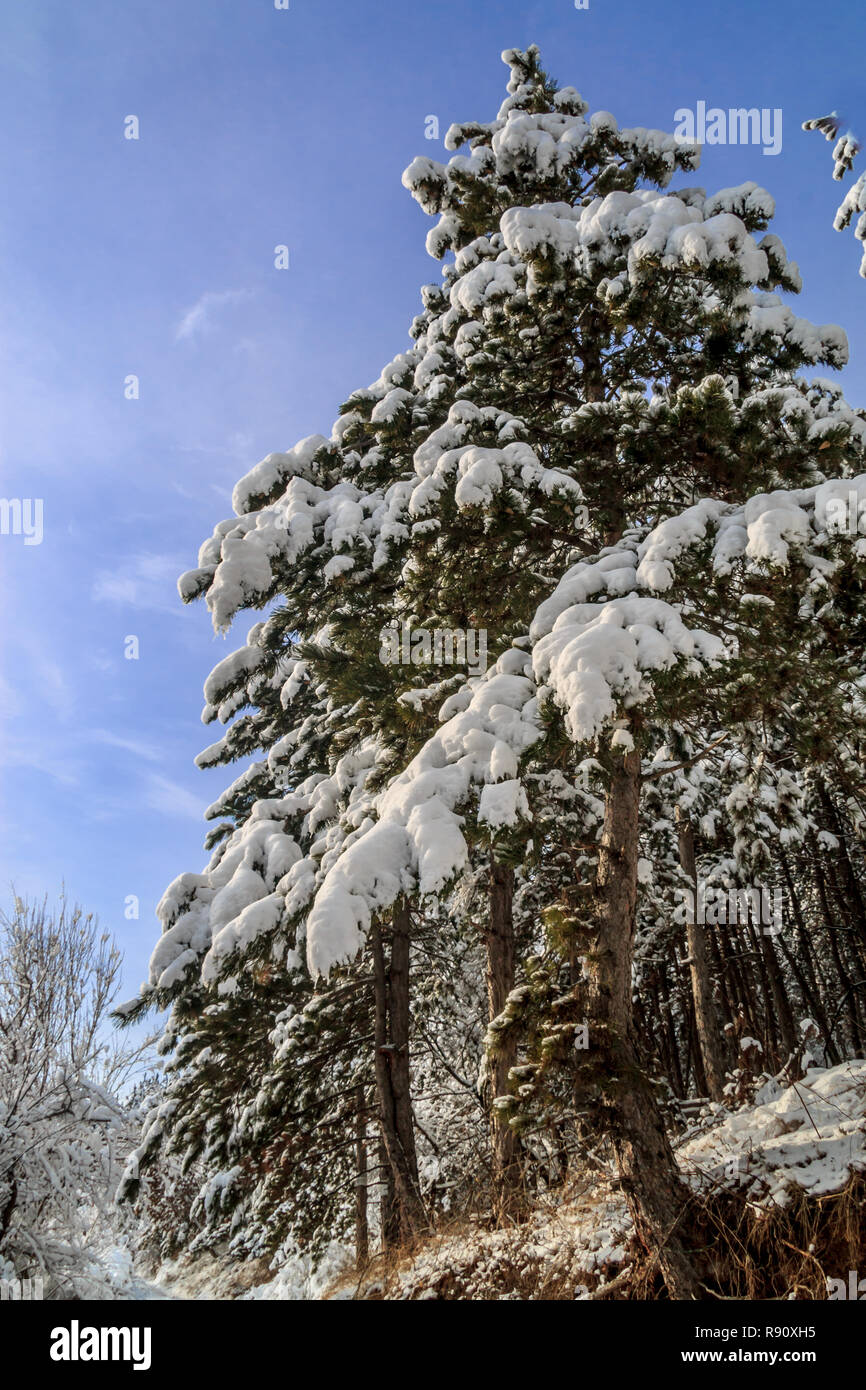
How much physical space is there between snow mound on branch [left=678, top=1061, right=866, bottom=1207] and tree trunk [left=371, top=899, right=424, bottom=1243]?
3712 millimetres

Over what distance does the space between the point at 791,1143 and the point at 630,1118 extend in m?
1.87

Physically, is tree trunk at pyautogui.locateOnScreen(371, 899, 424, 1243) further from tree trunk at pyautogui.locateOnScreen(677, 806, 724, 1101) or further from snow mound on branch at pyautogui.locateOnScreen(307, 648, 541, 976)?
tree trunk at pyautogui.locateOnScreen(677, 806, 724, 1101)

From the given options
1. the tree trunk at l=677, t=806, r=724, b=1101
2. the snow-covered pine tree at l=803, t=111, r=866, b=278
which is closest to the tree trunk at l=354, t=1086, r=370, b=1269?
the tree trunk at l=677, t=806, r=724, b=1101

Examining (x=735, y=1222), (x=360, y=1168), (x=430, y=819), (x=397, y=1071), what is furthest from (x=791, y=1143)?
(x=360, y=1168)

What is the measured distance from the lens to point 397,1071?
10.0 m

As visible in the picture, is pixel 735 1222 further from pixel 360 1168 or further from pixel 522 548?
pixel 360 1168

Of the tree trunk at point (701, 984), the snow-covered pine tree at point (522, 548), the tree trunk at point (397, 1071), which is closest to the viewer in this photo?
the snow-covered pine tree at point (522, 548)

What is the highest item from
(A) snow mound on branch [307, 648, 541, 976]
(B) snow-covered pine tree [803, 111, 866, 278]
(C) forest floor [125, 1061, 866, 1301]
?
(B) snow-covered pine tree [803, 111, 866, 278]

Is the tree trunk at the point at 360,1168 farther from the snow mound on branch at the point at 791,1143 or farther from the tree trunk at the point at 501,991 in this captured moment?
the snow mound on branch at the point at 791,1143

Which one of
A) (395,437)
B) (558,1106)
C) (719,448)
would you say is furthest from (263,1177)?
(719,448)

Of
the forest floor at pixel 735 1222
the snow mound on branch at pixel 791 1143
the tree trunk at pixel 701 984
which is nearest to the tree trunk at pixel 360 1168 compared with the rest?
the forest floor at pixel 735 1222

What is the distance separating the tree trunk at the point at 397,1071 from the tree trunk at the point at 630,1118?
371cm

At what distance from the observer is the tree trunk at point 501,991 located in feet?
22.5

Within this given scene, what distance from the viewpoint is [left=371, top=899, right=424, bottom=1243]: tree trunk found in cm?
897
